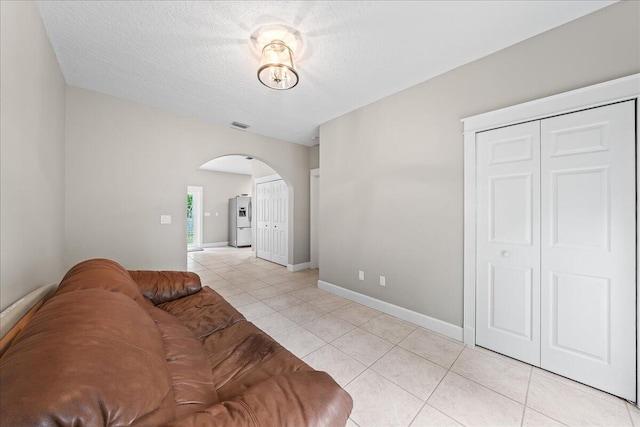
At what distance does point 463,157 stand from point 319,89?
170cm

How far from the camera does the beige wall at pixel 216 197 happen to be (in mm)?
7988

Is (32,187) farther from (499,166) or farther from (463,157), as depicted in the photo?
(499,166)

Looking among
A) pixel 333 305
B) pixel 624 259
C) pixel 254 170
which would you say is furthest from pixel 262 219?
pixel 624 259

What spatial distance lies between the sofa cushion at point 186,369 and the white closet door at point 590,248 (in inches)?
95.0

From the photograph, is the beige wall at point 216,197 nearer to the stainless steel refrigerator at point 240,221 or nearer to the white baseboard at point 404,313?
the stainless steel refrigerator at point 240,221

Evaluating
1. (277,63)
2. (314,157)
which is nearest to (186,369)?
(277,63)

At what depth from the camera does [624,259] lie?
5.23 feet

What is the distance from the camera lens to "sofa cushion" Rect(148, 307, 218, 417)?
0.96 meters

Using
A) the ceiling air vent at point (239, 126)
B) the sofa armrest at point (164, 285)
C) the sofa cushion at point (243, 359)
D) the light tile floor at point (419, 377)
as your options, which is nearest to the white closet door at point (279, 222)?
the ceiling air vent at point (239, 126)

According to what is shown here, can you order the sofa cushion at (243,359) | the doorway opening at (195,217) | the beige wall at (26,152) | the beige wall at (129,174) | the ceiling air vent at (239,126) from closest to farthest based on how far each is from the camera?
the sofa cushion at (243,359)
the beige wall at (26,152)
the beige wall at (129,174)
the ceiling air vent at (239,126)
the doorway opening at (195,217)

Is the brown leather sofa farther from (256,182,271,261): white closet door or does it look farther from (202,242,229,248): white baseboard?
(202,242,229,248): white baseboard

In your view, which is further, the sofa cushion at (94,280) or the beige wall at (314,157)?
the beige wall at (314,157)

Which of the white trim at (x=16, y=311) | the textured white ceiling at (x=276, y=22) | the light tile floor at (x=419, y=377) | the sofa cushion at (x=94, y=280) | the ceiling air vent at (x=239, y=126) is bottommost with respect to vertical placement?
the light tile floor at (x=419, y=377)

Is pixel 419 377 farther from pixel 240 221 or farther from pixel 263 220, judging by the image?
pixel 240 221
